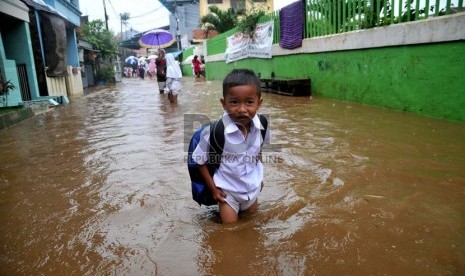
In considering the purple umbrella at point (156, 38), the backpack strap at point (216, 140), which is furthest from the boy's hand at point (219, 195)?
the purple umbrella at point (156, 38)

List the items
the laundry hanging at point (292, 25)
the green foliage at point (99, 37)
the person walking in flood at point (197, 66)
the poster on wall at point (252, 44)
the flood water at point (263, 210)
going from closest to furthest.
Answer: the flood water at point (263, 210) → the laundry hanging at point (292, 25) → the poster on wall at point (252, 44) → the green foliage at point (99, 37) → the person walking in flood at point (197, 66)

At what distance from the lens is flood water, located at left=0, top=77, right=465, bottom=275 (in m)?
2.07

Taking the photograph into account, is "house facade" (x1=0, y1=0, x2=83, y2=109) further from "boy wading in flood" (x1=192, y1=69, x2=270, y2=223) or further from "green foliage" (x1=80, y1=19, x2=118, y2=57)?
"boy wading in flood" (x1=192, y1=69, x2=270, y2=223)

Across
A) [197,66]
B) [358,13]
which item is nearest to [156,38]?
[197,66]

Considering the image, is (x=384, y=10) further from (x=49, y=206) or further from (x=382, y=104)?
(x=49, y=206)

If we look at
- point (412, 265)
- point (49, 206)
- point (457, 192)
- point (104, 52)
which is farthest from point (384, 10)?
point (104, 52)

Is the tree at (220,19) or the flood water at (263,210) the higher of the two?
the tree at (220,19)

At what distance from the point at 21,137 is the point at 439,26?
7.12m

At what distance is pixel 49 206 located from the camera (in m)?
3.01

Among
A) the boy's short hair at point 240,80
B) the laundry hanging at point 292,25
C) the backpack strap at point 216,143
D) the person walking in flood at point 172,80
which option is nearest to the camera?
the boy's short hair at point 240,80

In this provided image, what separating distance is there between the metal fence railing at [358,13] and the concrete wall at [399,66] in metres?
0.18

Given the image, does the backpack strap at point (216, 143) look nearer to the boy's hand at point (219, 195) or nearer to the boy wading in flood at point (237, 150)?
the boy wading in flood at point (237, 150)

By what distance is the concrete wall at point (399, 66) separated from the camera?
546 centimetres

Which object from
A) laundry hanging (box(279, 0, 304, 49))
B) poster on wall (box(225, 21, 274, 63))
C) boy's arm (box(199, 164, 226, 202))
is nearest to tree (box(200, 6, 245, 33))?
poster on wall (box(225, 21, 274, 63))
